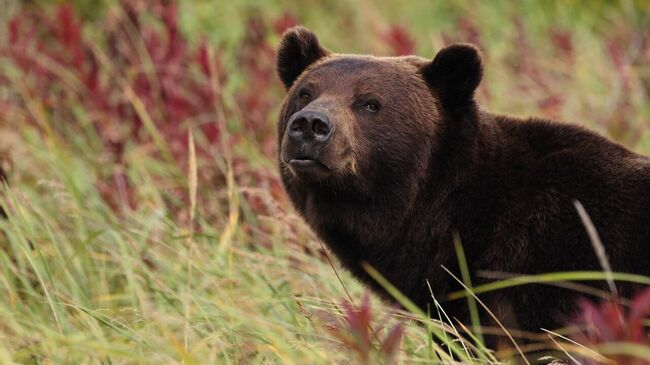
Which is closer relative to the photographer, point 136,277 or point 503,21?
point 136,277

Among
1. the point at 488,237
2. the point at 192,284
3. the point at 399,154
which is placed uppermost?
the point at 399,154

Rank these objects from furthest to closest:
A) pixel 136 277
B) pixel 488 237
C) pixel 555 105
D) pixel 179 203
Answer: pixel 555 105 < pixel 179 203 < pixel 136 277 < pixel 488 237

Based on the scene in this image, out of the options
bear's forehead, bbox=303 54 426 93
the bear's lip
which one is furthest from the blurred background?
bear's forehead, bbox=303 54 426 93

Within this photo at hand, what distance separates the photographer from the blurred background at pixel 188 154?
12.1ft

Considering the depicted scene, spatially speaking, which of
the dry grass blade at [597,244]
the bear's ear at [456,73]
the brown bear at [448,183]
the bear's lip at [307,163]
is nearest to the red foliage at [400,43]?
the brown bear at [448,183]

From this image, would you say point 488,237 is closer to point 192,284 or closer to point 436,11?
point 192,284

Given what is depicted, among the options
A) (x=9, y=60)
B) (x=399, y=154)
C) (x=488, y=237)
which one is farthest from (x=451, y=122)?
(x=9, y=60)

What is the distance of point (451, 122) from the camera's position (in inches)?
166

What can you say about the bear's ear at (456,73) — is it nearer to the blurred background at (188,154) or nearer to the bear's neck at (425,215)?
the bear's neck at (425,215)

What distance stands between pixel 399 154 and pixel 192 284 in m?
1.29

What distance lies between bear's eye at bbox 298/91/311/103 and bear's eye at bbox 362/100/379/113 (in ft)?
0.85

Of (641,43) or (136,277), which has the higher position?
(641,43)

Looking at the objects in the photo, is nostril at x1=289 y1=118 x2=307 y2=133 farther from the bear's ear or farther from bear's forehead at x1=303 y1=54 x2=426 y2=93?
the bear's ear

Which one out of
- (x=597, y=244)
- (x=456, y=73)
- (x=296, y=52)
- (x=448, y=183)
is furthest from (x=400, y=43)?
(x=597, y=244)
